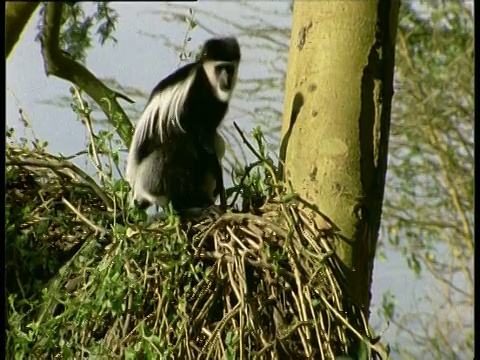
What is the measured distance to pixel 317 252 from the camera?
1.22 m

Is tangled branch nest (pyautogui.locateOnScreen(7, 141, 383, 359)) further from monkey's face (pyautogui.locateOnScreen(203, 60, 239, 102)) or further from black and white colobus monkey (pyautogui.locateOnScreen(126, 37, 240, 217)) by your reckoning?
monkey's face (pyautogui.locateOnScreen(203, 60, 239, 102))

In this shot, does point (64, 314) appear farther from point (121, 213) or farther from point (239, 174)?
point (239, 174)

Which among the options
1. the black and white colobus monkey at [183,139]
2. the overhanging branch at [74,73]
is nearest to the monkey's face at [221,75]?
the black and white colobus monkey at [183,139]

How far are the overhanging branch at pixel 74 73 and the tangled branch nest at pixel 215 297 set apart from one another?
1.51 ft

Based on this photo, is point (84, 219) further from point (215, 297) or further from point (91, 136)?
point (215, 297)

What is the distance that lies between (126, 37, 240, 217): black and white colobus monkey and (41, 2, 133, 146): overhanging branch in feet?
0.29

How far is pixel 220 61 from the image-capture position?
1.87 meters

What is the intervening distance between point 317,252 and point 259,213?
0.53 feet

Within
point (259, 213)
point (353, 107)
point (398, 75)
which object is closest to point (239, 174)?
point (259, 213)

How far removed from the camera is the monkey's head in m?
1.86

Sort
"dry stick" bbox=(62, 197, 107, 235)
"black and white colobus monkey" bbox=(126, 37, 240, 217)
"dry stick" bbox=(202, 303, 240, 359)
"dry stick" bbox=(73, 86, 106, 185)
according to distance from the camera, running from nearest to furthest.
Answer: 1. "dry stick" bbox=(202, 303, 240, 359)
2. "dry stick" bbox=(62, 197, 107, 235)
3. "dry stick" bbox=(73, 86, 106, 185)
4. "black and white colobus monkey" bbox=(126, 37, 240, 217)

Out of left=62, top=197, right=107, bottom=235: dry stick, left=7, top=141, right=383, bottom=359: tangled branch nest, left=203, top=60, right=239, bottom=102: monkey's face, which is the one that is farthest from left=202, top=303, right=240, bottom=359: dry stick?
left=203, top=60, right=239, bottom=102: monkey's face

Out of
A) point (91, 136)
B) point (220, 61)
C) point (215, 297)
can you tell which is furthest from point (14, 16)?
point (220, 61)

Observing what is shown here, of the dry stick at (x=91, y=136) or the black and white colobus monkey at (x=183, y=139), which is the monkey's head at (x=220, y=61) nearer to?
the black and white colobus monkey at (x=183, y=139)
